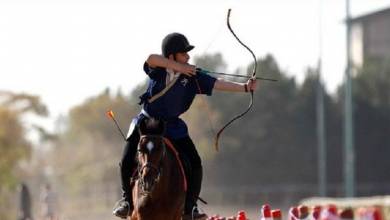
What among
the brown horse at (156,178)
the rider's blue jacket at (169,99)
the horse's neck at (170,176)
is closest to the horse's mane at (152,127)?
the brown horse at (156,178)

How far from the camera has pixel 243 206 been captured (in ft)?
275

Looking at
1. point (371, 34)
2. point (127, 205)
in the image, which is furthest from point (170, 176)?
point (371, 34)

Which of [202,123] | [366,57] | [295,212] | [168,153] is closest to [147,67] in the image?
[168,153]

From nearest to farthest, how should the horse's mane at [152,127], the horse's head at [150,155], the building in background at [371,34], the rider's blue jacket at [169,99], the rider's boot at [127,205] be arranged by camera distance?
the horse's head at [150,155] < the horse's mane at [152,127] < the rider's blue jacket at [169,99] < the rider's boot at [127,205] < the building in background at [371,34]

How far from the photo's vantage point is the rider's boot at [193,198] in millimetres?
14484

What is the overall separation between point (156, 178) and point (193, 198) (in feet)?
2.91

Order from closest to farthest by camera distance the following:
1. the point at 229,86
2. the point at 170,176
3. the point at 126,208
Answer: the point at 170,176 < the point at 126,208 < the point at 229,86

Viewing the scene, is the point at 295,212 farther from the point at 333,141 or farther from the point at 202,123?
the point at 333,141

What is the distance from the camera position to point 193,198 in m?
14.5

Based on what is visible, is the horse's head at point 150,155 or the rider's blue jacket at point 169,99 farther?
the rider's blue jacket at point 169,99

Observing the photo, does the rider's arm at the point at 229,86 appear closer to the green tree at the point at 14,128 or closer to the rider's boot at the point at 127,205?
the rider's boot at the point at 127,205

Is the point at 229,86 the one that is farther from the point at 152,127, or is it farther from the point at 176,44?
the point at 152,127

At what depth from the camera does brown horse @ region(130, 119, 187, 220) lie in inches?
542

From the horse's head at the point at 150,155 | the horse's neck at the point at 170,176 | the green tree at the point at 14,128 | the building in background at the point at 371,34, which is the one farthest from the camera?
the building in background at the point at 371,34
